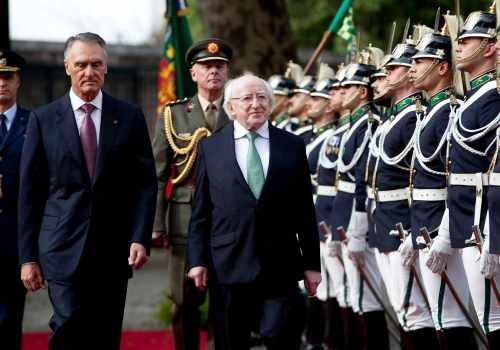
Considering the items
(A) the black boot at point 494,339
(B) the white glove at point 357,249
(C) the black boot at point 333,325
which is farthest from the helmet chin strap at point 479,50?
(C) the black boot at point 333,325

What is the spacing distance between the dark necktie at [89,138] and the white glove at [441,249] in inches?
82.5

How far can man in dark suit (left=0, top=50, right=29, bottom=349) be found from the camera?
8289 millimetres

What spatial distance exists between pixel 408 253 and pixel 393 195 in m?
0.50

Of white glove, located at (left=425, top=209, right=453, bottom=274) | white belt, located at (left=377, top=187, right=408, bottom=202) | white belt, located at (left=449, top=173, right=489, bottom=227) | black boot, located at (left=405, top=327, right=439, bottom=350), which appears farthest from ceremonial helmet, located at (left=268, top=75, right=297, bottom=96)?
white belt, located at (left=449, top=173, right=489, bottom=227)

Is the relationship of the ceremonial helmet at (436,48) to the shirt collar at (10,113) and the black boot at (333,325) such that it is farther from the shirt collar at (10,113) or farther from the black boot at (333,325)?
the black boot at (333,325)

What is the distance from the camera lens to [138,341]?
11.5 meters

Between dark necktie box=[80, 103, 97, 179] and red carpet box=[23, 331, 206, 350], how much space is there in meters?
4.00

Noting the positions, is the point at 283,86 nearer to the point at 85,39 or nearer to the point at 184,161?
the point at 184,161

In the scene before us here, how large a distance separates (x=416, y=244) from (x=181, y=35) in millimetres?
5125

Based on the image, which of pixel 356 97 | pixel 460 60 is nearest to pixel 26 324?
pixel 356 97

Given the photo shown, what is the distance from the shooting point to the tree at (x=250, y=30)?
Result: 51.8 ft

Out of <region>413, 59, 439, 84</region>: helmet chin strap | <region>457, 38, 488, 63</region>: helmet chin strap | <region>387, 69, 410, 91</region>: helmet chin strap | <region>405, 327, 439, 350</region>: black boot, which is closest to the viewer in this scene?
<region>457, 38, 488, 63</region>: helmet chin strap

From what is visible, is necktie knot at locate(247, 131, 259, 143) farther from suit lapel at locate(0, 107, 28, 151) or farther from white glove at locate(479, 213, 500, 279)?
suit lapel at locate(0, 107, 28, 151)

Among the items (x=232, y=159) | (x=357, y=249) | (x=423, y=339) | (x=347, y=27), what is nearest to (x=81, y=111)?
(x=232, y=159)
